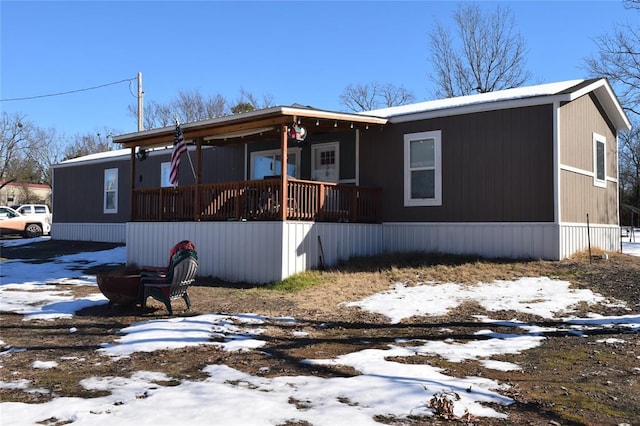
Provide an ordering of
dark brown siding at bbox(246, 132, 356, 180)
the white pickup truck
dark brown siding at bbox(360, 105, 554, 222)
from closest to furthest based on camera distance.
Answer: dark brown siding at bbox(360, 105, 554, 222), dark brown siding at bbox(246, 132, 356, 180), the white pickup truck

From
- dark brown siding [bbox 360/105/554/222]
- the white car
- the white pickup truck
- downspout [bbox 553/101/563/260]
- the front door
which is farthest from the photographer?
the white pickup truck

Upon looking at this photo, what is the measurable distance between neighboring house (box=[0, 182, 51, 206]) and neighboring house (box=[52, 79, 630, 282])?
41.3 metres

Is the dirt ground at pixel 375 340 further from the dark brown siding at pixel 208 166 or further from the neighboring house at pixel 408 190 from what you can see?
the dark brown siding at pixel 208 166

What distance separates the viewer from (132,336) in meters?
6.53

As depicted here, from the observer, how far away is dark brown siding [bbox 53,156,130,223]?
803 inches

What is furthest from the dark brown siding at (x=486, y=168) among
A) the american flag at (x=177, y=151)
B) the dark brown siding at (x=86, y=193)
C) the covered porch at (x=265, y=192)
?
the dark brown siding at (x=86, y=193)

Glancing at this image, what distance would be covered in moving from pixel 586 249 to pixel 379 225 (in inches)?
181

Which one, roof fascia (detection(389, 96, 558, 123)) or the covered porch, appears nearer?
roof fascia (detection(389, 96, 558, 123))

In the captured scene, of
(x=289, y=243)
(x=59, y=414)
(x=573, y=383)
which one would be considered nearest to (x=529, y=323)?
(x=573, y=383)

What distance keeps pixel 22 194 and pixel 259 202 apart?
46.8 m

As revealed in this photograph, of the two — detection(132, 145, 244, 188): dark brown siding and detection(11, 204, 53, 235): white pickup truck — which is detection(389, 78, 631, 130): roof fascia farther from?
detection(11, 204, 53, 235): white pickup truck

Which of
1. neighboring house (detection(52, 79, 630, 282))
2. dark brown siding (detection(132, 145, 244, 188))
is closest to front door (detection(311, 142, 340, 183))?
neighboring house (detection(52, 79, 630, 282))

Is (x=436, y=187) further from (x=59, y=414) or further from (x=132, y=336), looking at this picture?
(x=59, y=414)

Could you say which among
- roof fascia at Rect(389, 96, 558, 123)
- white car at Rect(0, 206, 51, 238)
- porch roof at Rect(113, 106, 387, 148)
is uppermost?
roof fascia at Rect(389, 96, 558, 123)
